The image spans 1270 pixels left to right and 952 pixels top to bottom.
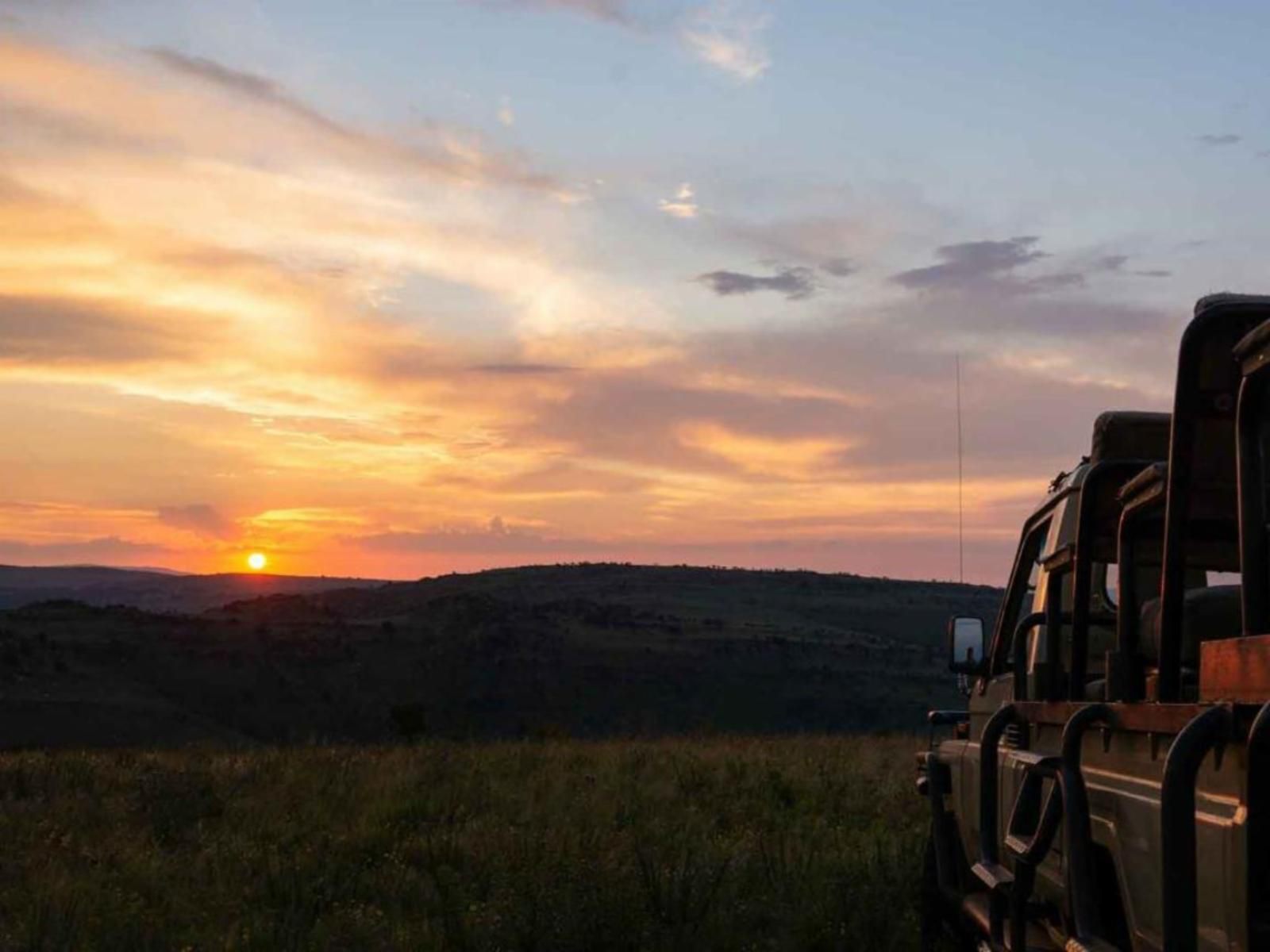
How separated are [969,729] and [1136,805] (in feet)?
12.8

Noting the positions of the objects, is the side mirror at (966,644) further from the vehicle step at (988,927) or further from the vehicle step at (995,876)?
the vehicle step at (995,876)

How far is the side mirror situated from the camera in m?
7.08

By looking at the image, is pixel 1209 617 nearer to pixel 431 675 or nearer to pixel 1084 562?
pixel 1084 562

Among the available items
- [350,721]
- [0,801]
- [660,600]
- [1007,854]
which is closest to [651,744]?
[0,801]

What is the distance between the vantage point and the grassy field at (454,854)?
876 cm

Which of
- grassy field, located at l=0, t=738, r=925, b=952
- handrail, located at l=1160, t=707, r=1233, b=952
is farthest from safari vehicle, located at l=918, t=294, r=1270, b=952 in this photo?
grassy field, located at l=0, t=738, r=925, b=952

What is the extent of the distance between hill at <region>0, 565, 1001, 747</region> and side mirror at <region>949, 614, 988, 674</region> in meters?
23.9

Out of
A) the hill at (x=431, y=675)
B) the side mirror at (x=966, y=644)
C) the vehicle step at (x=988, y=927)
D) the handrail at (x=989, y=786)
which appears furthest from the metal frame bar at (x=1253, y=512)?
the hill at (x=431, y=675)

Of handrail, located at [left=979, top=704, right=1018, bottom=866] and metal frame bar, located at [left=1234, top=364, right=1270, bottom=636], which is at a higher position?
metal frame bar, located at [left=1234, top=364, right=1270, bottom=636]

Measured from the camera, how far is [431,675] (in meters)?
54.3

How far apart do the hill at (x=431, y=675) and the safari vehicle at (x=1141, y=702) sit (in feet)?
79.6

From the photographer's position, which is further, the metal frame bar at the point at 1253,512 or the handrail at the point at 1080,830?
the handrail at the point at 1080,830

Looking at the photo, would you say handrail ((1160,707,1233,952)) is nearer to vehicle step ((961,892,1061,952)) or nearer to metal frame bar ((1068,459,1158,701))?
vehicle step ((961,892,1061,952))

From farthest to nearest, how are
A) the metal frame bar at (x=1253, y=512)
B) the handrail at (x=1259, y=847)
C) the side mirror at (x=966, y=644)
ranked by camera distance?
the side mirror at (x=966, y=644)
the metal frame bar at (x=1253, y=512)
the handrail at (x=1259, y=847)
